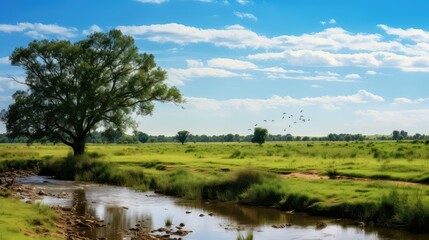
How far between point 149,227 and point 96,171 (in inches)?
1105

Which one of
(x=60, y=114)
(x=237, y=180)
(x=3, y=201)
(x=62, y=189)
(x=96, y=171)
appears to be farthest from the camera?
(x=60, y=114)

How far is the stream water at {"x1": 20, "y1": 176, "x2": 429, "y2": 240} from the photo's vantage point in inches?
899

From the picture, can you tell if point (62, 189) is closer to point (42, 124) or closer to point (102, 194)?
point (102, 194)

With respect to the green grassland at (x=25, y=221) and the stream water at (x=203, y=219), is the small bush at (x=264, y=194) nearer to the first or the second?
the stream water at (x=203, y=219)

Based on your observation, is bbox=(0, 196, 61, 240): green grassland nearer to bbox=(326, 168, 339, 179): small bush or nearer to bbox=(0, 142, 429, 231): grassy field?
bbox=(0, 142, 429, 231): grassy field

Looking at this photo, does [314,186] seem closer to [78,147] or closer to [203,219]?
[203,219]

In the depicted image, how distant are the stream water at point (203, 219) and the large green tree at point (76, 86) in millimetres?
21258

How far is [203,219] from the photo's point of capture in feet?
90.0

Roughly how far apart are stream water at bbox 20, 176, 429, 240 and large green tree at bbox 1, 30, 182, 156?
21.3 m

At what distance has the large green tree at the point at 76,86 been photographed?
191ft

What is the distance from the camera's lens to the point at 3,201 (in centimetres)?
2755

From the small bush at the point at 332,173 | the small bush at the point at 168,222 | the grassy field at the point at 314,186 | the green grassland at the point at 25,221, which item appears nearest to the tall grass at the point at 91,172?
the grassy field at the point at 314,186

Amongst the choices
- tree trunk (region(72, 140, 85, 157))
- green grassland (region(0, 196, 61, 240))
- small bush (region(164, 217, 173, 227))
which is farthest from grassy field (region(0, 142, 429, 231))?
green grassland (region(0, 196, 61, 240))

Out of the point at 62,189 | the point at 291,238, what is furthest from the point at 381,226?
the point at 62,189
